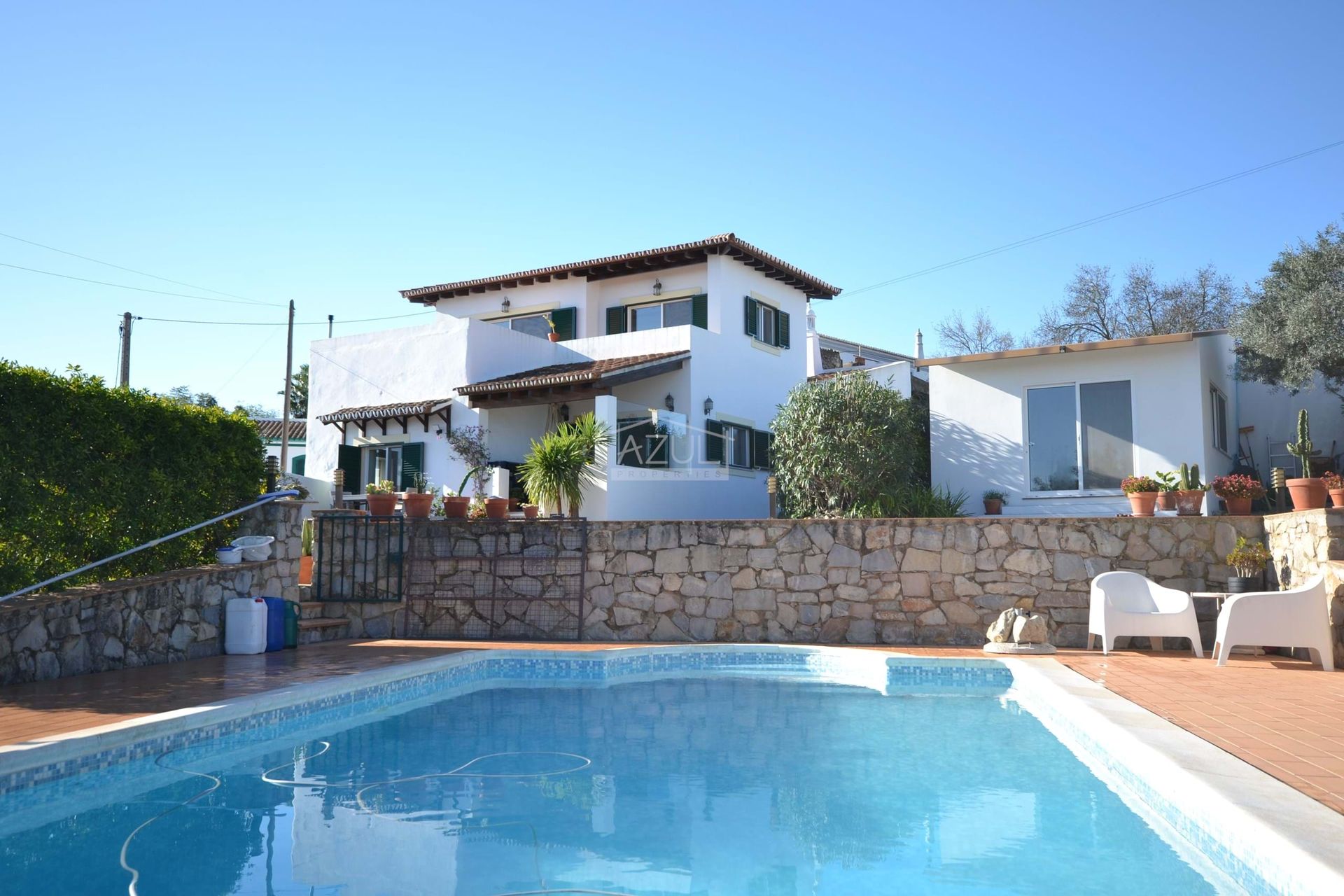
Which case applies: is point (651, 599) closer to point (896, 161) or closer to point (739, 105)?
point (739, 105)

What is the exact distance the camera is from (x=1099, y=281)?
30.6m

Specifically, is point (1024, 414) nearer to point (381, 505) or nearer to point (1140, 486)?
point (1140, 486)

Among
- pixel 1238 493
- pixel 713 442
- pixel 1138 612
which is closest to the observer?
pixel 1138 612

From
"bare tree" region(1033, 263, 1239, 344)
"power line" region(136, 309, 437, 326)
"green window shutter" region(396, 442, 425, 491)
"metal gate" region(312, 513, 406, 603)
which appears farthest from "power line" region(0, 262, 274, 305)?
"bare tree" region(1033, 263, 1239, 344)

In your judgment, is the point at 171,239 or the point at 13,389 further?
the point at 171,239

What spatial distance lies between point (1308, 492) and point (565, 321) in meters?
15.0

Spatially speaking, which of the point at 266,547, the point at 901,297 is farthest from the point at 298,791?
the point at 901,297

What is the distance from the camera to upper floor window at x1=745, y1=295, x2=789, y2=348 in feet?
66.6

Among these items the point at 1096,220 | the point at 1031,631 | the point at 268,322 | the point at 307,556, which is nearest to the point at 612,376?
the point at 307,556

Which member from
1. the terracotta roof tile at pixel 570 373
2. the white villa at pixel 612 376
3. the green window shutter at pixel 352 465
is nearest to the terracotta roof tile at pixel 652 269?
the white villa at pixel 612 376

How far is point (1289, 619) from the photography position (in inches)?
335

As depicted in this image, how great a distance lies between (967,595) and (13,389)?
10.5 m

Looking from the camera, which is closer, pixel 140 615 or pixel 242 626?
pixel 140 615

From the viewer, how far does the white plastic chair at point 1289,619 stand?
845 cm
